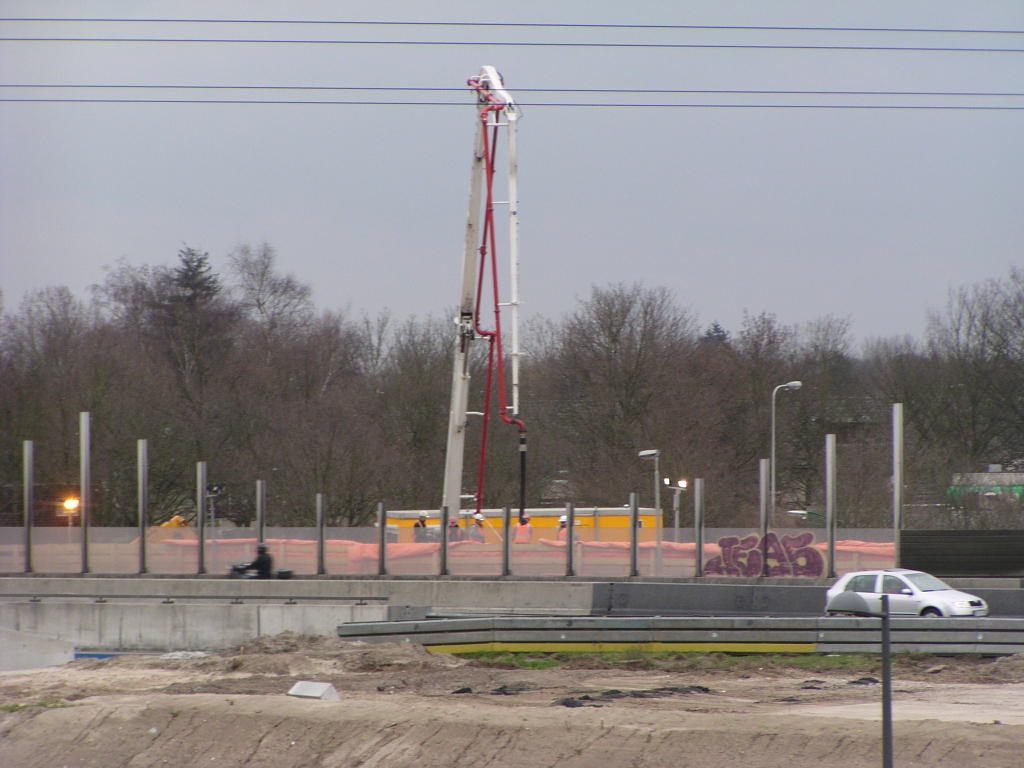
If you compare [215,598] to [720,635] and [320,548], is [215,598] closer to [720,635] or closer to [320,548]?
[320,548]

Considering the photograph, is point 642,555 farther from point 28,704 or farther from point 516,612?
point 28,704

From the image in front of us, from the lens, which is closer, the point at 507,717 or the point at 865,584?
the point at 507,717

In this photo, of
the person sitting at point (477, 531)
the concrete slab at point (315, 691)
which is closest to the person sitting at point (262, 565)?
the person sitting at point (477, 531)

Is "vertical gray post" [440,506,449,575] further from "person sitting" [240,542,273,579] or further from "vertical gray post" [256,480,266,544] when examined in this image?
"vertical gray post" [256,480,266,544]

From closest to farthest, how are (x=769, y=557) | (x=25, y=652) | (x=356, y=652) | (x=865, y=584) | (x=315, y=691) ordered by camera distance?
(x=315, y=691) → (x=356, y=652) → (x=25, y=652) → (x=865, y=584) → (x=769, y=557)

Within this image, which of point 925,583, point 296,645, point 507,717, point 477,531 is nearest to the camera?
point 507,717

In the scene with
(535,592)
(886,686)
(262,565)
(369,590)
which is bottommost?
(369,590)

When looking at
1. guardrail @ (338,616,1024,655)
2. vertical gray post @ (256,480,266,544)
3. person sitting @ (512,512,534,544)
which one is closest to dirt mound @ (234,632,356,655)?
guardrail @ (338,616,1024,655)

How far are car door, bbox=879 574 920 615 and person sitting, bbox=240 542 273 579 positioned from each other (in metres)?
14.6

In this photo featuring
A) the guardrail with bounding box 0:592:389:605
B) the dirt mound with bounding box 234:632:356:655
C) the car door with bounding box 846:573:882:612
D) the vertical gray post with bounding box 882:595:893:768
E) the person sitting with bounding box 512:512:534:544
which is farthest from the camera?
the person sitting with bounding box 512:512:534:544

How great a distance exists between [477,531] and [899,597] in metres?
10.6

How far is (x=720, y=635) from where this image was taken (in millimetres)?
16844

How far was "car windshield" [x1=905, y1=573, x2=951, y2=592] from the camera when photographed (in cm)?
2047

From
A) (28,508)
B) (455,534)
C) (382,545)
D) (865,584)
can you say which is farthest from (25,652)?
(865,584)
